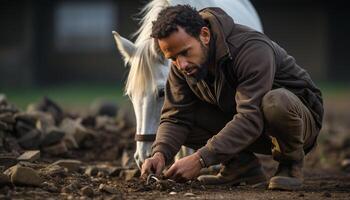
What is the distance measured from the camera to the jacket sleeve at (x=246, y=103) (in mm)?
4734

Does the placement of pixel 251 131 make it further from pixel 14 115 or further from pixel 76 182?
pixel 14 115

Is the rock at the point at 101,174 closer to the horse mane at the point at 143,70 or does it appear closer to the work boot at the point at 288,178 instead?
the horse mane at the point at 143,70

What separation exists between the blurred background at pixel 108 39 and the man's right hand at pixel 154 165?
2023cm

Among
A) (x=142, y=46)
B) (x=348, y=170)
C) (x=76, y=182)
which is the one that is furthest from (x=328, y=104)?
(x=76, y=182)

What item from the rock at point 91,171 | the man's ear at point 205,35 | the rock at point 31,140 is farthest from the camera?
the rock at point 31,140

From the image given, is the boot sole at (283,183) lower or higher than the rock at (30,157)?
higher

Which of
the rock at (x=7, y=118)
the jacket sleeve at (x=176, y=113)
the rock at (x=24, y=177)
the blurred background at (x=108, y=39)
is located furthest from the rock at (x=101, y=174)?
the blurred background at (x=108, y=39)

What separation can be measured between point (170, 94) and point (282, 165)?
2.99ft

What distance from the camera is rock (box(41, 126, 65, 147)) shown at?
7.43m

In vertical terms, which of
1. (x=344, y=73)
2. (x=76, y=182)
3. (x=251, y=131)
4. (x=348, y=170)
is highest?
(x=251, y=131)

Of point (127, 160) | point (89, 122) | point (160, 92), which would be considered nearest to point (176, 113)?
point (160, 92)

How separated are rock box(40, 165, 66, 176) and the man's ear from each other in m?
1.49

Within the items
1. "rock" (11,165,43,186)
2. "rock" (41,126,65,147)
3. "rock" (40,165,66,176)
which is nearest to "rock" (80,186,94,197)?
"rock" (11,165,43,186)

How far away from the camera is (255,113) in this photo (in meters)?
4.81
